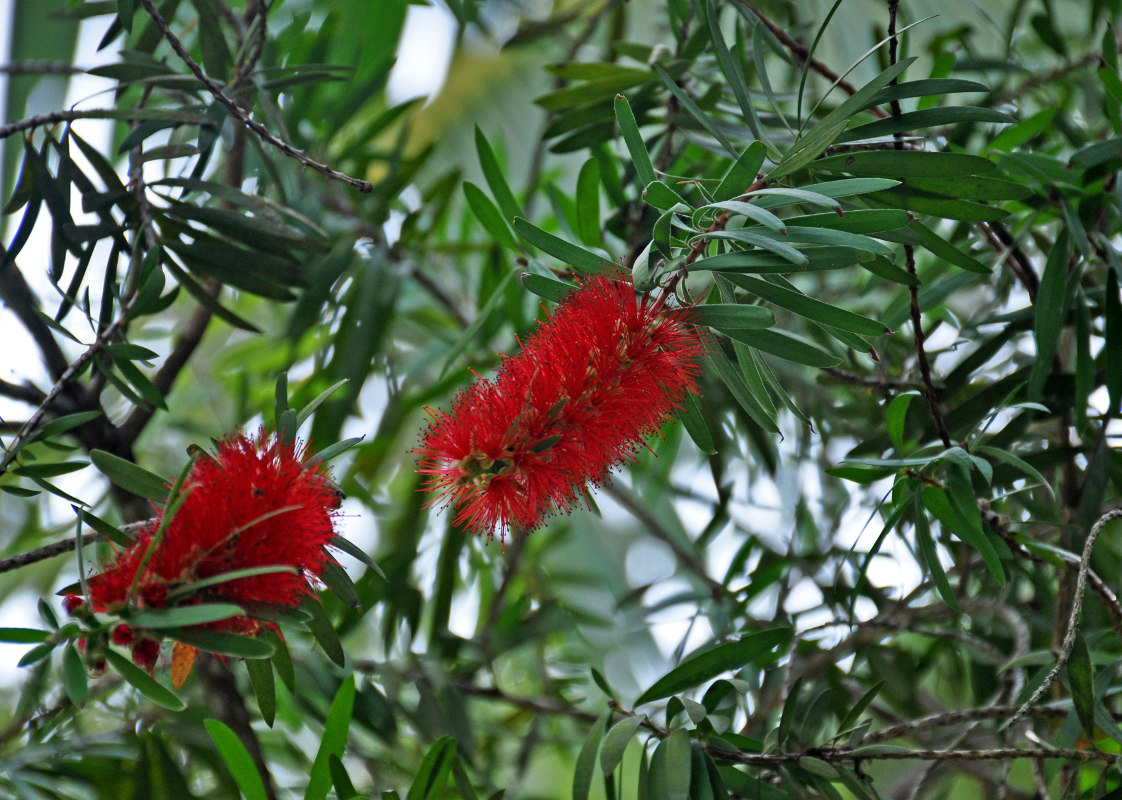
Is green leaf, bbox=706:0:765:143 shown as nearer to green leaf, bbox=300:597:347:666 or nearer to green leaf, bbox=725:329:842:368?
green leaf, bbox=725:329:842:368

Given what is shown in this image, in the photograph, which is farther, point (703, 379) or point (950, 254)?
point (703, 379)

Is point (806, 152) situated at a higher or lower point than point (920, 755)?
higher

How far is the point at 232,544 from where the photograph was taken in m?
0.39

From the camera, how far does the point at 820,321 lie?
1.45 feet

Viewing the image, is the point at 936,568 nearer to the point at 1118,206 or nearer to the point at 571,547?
the point at 1118,206

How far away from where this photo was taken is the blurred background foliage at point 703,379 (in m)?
0.50

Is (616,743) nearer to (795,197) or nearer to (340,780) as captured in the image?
(340,780)

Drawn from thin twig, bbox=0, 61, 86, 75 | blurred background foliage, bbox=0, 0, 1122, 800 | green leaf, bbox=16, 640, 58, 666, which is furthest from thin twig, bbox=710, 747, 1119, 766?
thin twig, bbox=0, 61, 86, 75

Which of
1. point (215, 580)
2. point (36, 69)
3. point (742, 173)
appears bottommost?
point (215, 580)

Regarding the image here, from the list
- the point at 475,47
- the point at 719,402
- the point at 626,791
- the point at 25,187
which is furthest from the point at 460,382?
the point at 475,47

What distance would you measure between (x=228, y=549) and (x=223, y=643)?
0.05m

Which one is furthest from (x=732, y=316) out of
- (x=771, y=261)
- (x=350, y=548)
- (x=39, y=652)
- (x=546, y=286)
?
(x=39, y=652)

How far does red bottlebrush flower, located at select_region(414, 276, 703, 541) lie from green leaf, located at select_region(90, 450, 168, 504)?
148 millimetres

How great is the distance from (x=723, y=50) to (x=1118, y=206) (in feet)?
1.08
